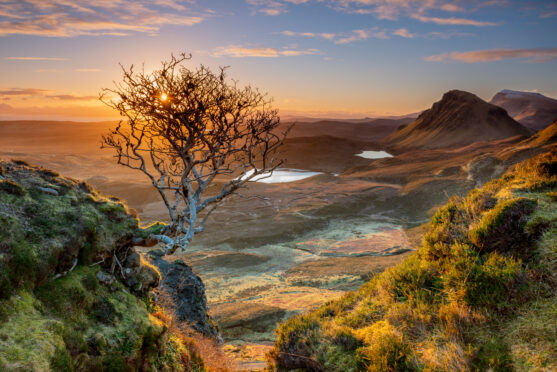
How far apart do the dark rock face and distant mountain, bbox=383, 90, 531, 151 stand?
10482cm

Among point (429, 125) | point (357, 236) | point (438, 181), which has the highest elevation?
point (429, 125)

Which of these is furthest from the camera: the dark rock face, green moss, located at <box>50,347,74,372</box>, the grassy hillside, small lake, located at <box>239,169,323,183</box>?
small lake, located at <box>239,169,323,183</box>

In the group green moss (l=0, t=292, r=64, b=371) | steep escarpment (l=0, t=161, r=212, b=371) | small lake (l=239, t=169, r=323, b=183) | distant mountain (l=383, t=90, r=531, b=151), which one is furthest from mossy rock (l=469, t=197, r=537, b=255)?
distant mountain (l=383, t=90, r=531, b=151)

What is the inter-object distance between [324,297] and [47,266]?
15.2 m

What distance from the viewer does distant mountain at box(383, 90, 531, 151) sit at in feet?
353

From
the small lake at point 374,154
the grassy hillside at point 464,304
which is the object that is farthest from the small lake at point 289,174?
the grassy hillside at point 464,304

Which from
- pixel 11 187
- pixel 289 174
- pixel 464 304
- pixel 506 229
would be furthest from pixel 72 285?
pixel 289 174

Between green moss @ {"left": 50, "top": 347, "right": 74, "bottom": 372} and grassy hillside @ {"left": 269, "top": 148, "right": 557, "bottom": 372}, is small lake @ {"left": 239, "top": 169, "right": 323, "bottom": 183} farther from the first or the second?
green moss @ {"left": 50, "top": 347, "right": 74, "bottom": 372}

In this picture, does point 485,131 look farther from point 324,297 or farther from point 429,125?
point 324,297

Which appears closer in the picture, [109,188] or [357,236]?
[357,236]

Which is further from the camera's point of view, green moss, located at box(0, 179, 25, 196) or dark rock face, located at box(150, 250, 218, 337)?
dark rock face, located at box(150, 250, 218, 337)

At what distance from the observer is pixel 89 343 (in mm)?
4270

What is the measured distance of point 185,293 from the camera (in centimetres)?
1001

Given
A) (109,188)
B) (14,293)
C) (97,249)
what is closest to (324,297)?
(97,249)
